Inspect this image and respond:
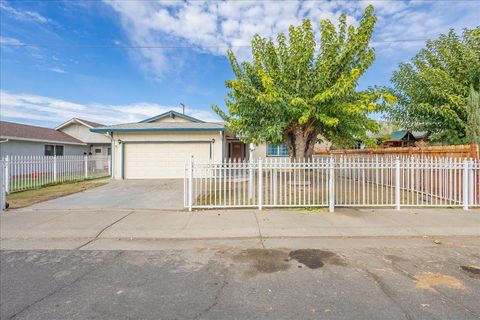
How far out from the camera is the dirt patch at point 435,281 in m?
3.35

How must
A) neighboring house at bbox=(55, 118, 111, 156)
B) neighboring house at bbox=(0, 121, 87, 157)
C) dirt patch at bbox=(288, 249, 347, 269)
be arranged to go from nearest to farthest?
dirt patch at bbox=(288, 249, 347, 269), neighboring house at bbox=(0, 121, 87, 157), neighboring house at bbox=(55, 118, 111, 156)

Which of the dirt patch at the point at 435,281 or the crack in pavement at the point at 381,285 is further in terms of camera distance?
the dirt patch at the point at 435,281

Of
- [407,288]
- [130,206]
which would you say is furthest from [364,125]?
[130,206]

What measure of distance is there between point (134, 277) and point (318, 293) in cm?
250

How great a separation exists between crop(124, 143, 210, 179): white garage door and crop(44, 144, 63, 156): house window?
34.5 feet

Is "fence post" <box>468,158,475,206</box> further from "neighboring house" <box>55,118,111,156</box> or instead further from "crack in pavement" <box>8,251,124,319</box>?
"neighboring house" <box>55,118,111,156</box>

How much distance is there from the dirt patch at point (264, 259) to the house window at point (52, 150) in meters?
23.4

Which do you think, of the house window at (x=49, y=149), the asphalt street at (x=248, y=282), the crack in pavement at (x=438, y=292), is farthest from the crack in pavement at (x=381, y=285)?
the house window at (x=49, y=149)

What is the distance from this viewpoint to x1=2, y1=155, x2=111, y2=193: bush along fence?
11250 mm

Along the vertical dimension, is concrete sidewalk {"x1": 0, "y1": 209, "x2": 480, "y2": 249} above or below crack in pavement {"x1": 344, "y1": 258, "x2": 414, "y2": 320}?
above

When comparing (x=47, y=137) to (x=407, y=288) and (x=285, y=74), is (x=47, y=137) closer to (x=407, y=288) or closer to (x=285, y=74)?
(x=285, y=74)

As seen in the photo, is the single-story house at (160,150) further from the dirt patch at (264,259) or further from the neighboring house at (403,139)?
the dirt patch at (264,259)

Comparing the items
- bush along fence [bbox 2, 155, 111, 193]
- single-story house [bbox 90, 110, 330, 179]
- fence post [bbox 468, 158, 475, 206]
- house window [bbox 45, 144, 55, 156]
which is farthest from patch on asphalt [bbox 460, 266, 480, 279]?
house window [bbox 45, 144, 55, 156]

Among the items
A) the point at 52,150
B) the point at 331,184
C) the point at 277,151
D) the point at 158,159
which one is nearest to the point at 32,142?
the point at 52,150
